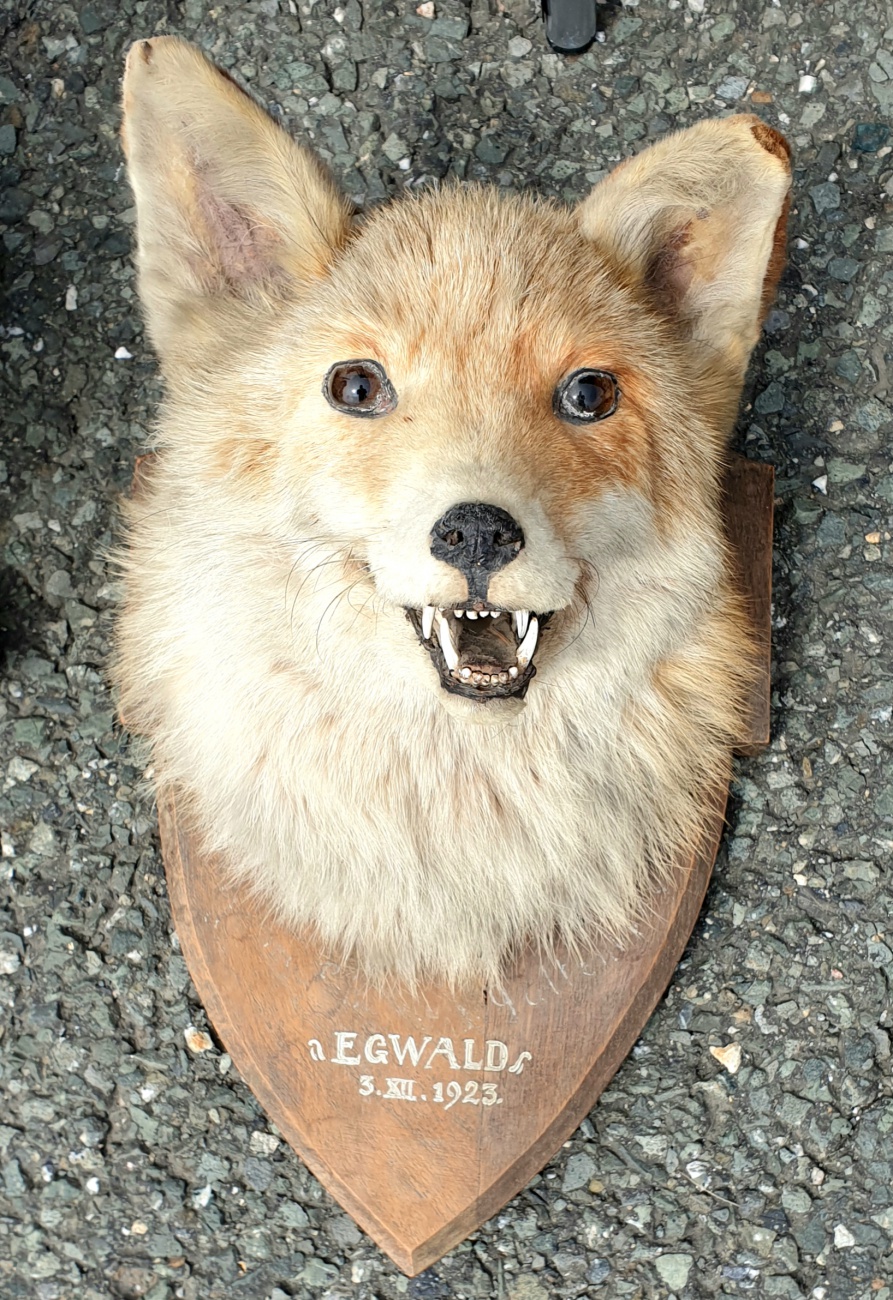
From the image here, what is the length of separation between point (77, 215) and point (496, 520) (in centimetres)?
130

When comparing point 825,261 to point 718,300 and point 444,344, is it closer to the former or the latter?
point 718,300

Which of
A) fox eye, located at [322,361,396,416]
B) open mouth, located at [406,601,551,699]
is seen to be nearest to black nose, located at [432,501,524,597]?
open mouth, located at [406,601,551,699]

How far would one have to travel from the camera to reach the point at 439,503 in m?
1.32

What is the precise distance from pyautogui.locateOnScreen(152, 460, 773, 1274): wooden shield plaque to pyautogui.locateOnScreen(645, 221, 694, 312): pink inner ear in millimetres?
560

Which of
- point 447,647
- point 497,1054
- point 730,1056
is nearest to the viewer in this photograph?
point 447,647

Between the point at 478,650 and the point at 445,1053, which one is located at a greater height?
the point at 478,650

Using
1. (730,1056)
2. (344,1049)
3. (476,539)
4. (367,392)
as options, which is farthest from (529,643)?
(730,1056)

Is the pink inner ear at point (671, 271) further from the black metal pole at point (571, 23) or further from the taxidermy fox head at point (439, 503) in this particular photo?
the black metal pole at point (571, 23)

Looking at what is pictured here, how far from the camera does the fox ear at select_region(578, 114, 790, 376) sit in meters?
1.48

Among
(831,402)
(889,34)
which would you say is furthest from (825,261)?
(889,34)

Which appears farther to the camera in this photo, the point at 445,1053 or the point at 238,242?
the point at 445,1053

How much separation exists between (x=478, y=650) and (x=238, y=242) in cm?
60

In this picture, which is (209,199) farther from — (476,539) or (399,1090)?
(399,1090)

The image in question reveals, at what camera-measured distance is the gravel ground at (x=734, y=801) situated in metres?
2.04
